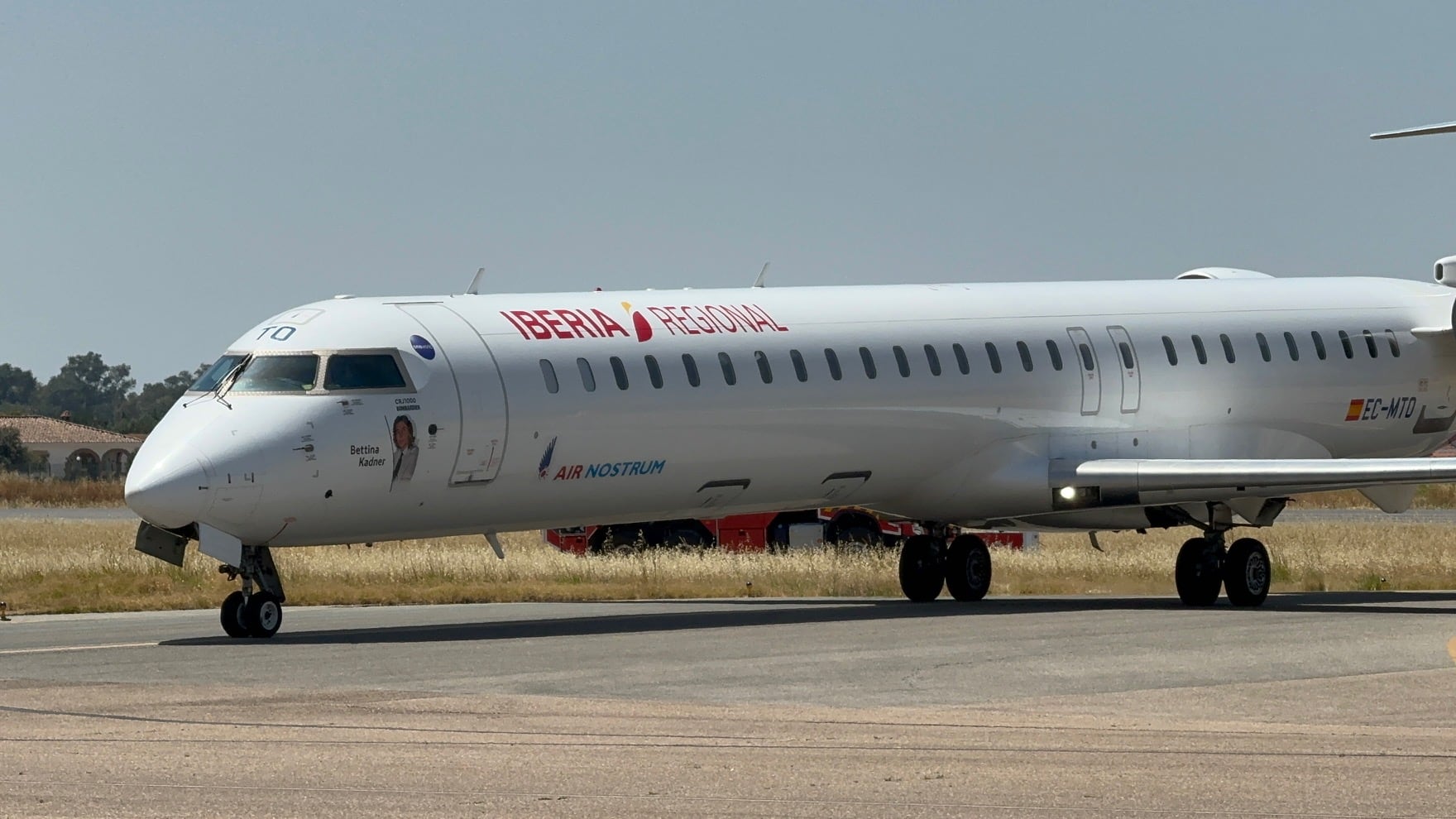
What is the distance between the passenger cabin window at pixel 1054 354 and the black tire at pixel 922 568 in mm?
2921

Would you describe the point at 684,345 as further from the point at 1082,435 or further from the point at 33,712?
the point at 33,712

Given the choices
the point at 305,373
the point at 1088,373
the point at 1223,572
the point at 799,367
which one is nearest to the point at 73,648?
the point at 305,373

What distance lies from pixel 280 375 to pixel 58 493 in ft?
213

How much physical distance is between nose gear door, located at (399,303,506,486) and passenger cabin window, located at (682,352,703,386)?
88.8 inches

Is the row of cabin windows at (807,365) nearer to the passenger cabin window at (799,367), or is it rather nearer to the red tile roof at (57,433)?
the passenger cabin window at (799,367)

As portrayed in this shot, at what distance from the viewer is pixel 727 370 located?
→ 23.3 m

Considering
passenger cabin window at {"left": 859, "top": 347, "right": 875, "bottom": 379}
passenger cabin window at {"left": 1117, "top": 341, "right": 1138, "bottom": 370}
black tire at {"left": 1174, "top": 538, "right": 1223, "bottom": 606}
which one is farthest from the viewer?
passenger cabin window at {"left": 1117, "top": 341, "right": 1138, "bottom": 370}

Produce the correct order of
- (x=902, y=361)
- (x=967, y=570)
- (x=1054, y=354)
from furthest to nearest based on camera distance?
(x=967, y=570), (x=1054, y=354), (x=902, y=361)

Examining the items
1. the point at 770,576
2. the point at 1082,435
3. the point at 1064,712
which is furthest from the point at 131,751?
the point at 770,576

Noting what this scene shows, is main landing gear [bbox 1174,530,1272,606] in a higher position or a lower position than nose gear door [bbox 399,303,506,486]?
lower

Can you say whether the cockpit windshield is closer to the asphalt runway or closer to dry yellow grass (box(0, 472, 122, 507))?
the asphalt runway

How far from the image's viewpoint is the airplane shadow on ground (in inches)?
839

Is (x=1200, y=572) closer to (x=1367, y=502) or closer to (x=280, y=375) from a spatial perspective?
(x=280, y=375)

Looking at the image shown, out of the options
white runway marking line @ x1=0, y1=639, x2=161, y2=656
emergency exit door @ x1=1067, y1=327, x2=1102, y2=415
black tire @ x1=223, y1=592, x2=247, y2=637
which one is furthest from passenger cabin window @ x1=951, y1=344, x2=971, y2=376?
white runway marking line @ x1=0, y1=639, x2=161, y2=656
